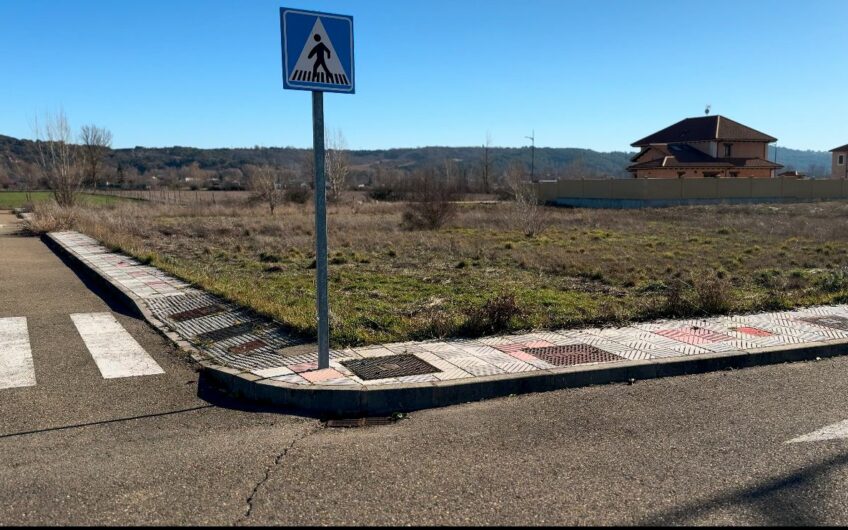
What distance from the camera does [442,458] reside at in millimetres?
4426

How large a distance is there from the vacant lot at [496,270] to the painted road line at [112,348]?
5.18 ft

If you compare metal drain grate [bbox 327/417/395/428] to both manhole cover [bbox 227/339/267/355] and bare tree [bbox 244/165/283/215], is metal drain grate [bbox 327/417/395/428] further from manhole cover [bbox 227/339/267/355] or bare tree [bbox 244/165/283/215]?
bare tree [bbox 244/165/283/215]

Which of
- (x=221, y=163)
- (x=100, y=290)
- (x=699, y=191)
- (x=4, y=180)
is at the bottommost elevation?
(x=100, y=290)

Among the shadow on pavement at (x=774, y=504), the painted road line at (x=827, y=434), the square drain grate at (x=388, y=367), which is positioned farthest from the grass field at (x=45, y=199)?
the shadow on pavement at (x=774, y=504)

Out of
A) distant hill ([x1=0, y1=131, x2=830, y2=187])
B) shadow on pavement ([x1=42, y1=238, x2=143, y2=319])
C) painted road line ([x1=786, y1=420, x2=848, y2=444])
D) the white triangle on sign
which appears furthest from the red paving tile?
distant hill ([x1=0, y1=131, x2=830, y2=187])

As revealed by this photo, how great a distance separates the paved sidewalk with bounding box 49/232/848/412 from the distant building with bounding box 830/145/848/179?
279 feet

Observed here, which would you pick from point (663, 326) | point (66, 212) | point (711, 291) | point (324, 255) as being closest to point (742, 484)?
point (324, 255)

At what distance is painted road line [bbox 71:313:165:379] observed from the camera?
668 centimetres

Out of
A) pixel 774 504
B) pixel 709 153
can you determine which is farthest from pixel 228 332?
pixel 709 153

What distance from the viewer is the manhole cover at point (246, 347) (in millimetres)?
7062

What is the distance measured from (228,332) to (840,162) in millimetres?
93468

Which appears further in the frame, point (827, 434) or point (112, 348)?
point (112, 348)

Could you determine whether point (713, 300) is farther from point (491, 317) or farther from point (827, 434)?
point (827, 434)

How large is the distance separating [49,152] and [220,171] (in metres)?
117
